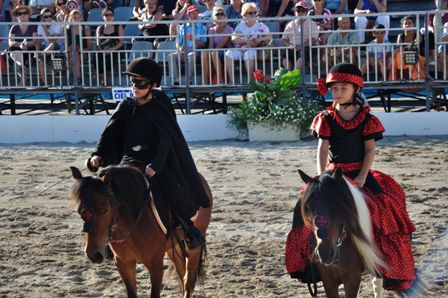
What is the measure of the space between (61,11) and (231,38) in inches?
160

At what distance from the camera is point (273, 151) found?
49.5 feet

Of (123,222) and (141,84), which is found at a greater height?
(141,84)

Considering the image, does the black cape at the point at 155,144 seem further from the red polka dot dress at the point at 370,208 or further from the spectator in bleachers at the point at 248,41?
the spectator in bleachers at the point at 248,41

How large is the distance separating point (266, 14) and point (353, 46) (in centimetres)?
306

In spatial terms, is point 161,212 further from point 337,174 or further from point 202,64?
point 202,64

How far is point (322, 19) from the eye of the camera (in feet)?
54.1

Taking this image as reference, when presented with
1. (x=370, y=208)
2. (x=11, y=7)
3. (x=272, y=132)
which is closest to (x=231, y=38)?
(x=272, y=132)

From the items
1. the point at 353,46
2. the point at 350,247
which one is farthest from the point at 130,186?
the point at 353,46

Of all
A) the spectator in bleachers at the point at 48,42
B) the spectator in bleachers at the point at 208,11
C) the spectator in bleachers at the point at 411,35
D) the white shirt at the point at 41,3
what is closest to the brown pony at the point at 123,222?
the spectator in bleachers at the point at 411,35

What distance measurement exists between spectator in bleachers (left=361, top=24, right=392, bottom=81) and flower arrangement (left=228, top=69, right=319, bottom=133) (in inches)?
44.6

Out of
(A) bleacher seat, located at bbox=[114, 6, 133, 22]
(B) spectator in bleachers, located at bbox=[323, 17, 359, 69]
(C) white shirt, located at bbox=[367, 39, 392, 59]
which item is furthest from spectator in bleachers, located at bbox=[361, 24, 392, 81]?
(A) bleacher seat, located at bbox=[114, 6, 133, 22]

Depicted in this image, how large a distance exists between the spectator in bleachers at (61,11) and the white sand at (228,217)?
2909mm

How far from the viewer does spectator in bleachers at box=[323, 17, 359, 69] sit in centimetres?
1600

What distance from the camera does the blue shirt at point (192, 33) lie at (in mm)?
16375
